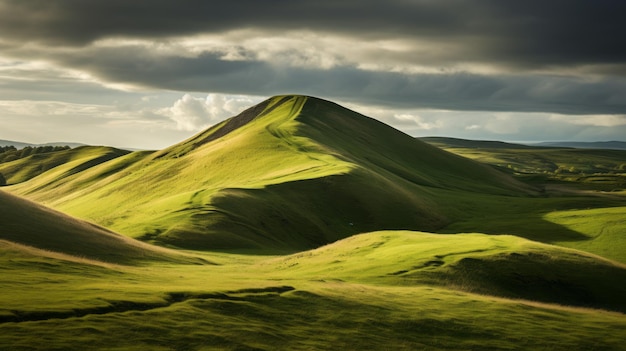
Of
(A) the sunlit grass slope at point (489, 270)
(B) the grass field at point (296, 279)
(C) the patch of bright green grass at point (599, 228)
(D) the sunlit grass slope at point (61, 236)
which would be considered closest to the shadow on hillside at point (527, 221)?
(B) the grass field at point (296, 279)

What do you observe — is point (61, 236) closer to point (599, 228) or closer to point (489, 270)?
point (489, 270)

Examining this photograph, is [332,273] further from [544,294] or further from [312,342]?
[312,342]

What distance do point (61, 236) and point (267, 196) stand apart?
5828 cm

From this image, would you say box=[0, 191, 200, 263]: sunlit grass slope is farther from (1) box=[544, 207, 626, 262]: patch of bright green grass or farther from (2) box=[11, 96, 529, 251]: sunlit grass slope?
(1) box=[544, 207, 626, 262]: patch of bright green grass

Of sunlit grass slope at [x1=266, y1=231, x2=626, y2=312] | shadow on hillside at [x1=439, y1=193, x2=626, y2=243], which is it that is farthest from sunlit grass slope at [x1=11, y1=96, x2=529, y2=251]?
sunlit grass slope at [x1=266, y1=231, x2=626, y2=312]

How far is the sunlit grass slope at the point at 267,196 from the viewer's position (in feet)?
326

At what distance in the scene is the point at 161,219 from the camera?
332 feet

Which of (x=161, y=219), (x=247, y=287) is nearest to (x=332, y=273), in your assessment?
(x=247, y=287)

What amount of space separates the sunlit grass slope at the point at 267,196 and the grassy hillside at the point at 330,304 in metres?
35.4

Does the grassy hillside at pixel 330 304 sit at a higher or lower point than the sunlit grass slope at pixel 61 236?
lower

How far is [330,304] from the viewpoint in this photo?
42.6m

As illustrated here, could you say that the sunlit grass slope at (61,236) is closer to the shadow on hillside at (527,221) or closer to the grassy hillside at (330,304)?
the grassy hillside at (330,304)

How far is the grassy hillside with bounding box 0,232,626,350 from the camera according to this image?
32469 millimetres

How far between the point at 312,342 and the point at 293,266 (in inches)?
1116
